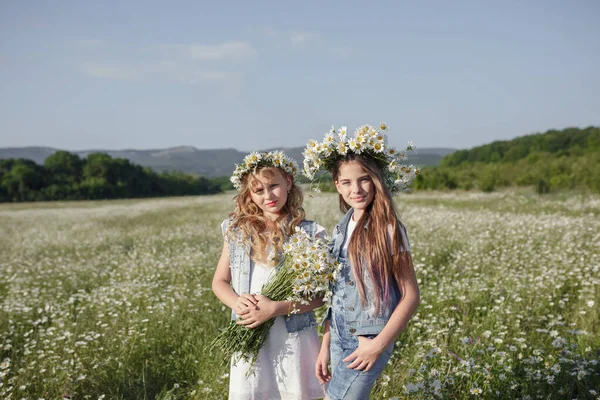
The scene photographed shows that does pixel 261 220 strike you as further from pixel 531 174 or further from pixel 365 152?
pixel 531 174

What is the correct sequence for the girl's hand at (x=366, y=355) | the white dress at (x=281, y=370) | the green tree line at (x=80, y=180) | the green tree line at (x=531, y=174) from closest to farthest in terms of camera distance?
the girl's hand at (x=366, y=355), the white dress at (x=281, y=370), the green tree line at (x=531, y=174), the green tree line at (x=80, y=180)

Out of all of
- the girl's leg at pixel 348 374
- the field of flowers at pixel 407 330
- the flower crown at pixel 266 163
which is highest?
the flower crown at pixel 266 163

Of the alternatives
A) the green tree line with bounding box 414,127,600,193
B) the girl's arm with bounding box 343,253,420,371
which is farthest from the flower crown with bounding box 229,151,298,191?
the green tree line with bounding box 414,127,600,193

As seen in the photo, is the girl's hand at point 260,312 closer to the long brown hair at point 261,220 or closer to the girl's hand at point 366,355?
the long brown hair at point 261,220

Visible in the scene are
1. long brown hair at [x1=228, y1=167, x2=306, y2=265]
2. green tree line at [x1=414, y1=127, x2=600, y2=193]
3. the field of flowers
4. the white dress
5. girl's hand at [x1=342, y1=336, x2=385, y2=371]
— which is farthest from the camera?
green tree line at [x1=414, y1=127, x2=600, y2=193]

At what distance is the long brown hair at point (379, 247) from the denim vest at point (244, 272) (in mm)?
458

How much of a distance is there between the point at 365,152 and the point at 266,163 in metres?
0.73

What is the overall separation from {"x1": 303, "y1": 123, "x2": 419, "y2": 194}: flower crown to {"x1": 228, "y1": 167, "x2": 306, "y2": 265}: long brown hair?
0.41 meters

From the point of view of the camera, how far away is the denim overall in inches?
79.4

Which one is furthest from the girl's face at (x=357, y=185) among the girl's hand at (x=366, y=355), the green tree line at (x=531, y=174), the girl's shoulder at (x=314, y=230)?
the green tree line at (x=531, y=174)

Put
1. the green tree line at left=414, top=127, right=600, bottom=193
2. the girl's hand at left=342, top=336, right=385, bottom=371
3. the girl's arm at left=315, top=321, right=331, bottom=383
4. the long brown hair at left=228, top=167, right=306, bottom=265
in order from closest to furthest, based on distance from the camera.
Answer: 1. the girl's hand at left=342, top=336, right=385, bottom=371
2. the girl's arm at left=315, top=321, right=331, bottom=383
3. the long brown hair at left=228, top=167, right=306, bottom=265
4. the green tree line at left=414, top=127, right=600, bottom=193

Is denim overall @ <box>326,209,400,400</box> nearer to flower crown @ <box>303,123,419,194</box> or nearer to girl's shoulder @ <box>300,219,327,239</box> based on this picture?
girl's shoulder @ <box>300,219,327,239</box>

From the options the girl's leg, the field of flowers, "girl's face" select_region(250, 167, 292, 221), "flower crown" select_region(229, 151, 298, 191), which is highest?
"flower crown" select_region(229, 151, 298, 191)

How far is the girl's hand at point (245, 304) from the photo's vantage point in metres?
2.33
